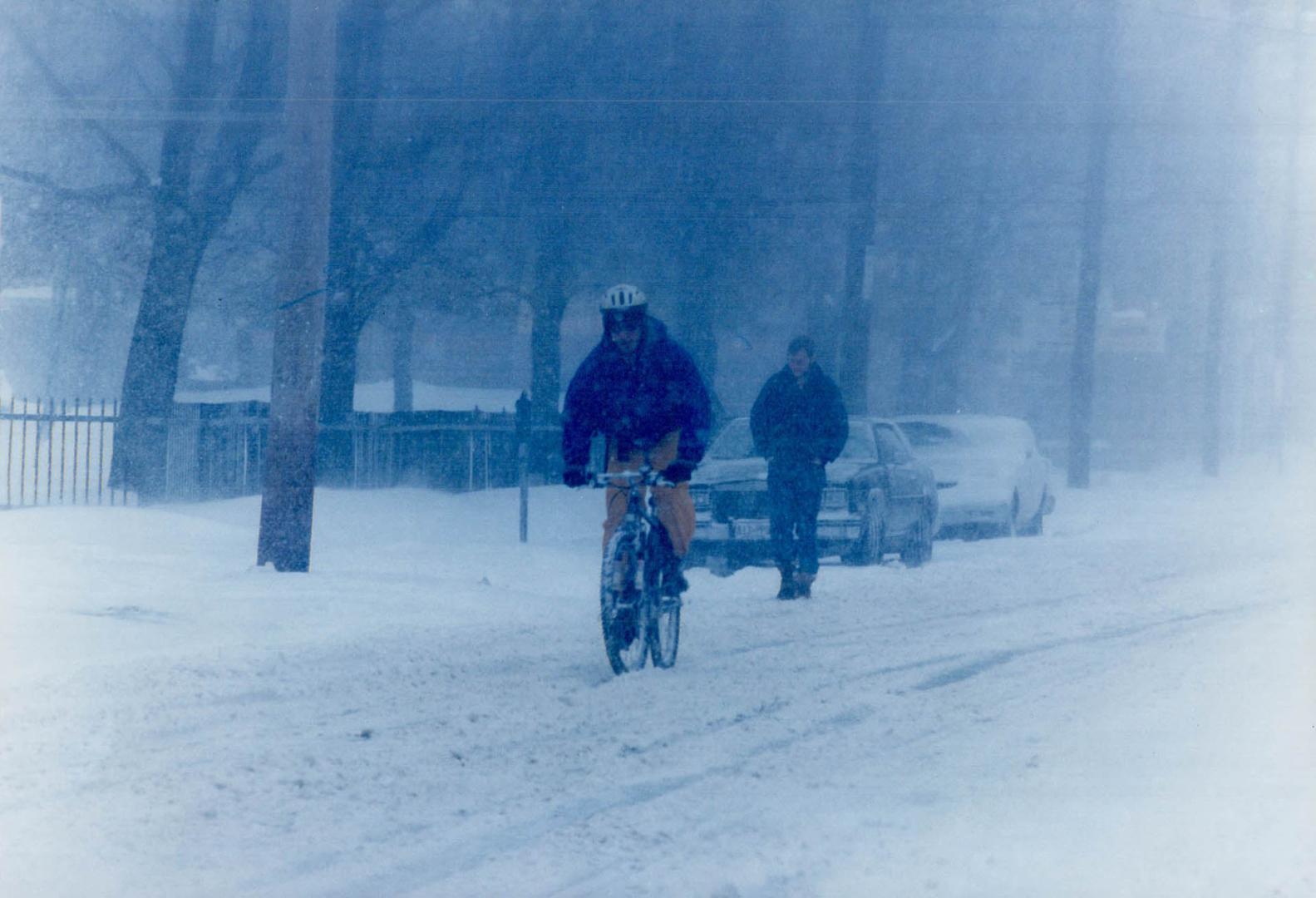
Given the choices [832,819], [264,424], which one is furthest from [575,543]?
[832,819]

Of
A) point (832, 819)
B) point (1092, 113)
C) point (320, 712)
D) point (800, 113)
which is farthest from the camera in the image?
point (1092, 113)

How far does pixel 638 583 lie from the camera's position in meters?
8.17

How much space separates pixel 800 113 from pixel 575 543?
972 cm

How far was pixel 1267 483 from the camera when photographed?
108 feet

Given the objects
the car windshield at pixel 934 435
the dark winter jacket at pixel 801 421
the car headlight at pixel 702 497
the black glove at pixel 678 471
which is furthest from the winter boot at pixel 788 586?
the car windshield at pixel 934 435

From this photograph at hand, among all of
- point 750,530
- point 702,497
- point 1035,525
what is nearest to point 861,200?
point 1035,525

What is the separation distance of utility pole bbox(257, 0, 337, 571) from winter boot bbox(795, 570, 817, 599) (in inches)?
134

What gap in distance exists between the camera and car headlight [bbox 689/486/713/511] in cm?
1429

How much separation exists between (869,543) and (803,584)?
8.24ft

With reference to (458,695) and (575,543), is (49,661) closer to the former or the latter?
(458,695)

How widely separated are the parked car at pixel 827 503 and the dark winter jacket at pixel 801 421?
78.9 inches

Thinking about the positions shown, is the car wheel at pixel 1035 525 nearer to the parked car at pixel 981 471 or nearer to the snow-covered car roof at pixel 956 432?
the parked car at pixel 981 471

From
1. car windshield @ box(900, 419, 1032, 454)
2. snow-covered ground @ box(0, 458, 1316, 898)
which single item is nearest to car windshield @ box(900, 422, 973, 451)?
car windshield @ box(900, 419, 1032, 454)

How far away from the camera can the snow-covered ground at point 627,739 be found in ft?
16.2
